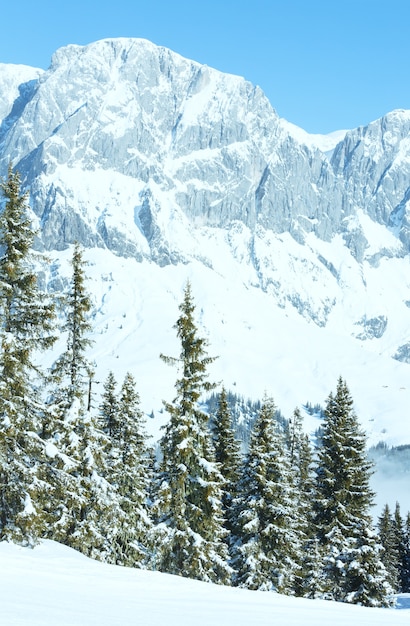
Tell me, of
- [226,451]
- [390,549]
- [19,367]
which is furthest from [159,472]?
[390,549]

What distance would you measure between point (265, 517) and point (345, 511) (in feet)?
13.0

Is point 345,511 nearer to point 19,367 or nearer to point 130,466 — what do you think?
point 130,466

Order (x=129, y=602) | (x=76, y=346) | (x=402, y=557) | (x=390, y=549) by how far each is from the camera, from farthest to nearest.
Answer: (x=402, y=557) → (x=390, y=549) → (x=76, y=346) → (x=129, y=602)

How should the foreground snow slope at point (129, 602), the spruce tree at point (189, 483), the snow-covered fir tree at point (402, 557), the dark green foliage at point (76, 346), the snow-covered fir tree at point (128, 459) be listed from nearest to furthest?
1. the foreground snow slope at point (129, 602)
2. the dark green foliage at point (76, 346)
3. the spruce tree at point (189, 483)
4. the snow-covered fir tree at point (128, 459)
5. the snow-covered fir tree at point (402, 557)

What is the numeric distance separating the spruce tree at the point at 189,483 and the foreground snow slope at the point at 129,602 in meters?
9.74

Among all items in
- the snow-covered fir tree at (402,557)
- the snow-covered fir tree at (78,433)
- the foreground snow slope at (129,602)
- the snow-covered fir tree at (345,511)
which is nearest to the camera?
the foreground snow slope at (129,602)

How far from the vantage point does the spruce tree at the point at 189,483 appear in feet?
88.8

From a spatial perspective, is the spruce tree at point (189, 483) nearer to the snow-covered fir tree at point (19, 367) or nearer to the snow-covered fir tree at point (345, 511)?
the snow-covered fir tree at point (345, 511)

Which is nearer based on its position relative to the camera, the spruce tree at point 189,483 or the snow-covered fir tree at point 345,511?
the spruce tree at point 189,483

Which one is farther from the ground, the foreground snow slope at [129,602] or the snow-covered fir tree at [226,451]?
the snow-covered fir tree at [226,451]

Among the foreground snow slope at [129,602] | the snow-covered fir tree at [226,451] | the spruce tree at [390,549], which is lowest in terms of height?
the foreground snow slope at [129,602]

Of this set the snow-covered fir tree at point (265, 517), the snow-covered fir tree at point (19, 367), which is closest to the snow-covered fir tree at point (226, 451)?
the snow-covered fir tree at point (265, 517)

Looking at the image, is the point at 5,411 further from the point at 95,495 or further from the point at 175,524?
the point at 175,524

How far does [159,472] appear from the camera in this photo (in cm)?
3098
